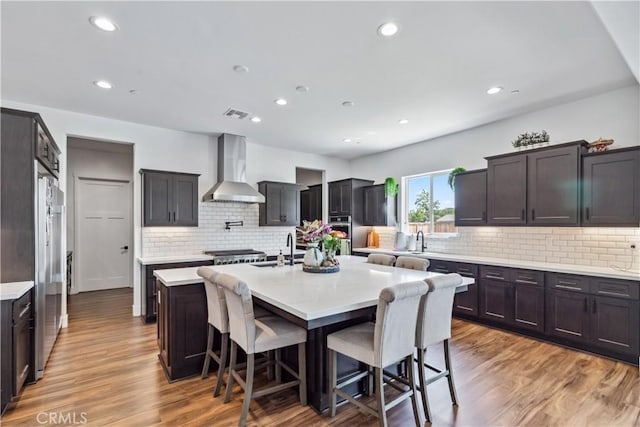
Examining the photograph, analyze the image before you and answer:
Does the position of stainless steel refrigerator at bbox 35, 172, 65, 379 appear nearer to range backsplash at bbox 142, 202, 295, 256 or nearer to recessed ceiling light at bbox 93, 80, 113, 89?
recessed ceiling light at bbox 93, 80, 113, 89

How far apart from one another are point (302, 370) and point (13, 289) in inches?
91.0

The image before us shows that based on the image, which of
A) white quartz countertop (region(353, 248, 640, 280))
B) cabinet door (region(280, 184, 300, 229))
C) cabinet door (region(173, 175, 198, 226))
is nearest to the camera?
white quartz countertop (region(353, 248, 640, 280))

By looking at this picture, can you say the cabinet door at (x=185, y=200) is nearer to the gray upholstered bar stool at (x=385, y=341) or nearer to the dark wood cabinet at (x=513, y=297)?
the gray upholstered bar stool at (x=385, y=341)

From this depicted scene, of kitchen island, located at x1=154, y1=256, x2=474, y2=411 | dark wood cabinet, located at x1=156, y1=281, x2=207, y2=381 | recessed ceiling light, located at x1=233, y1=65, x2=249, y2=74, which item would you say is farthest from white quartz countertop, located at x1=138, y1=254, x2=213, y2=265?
recessed ceiling light, located at x1=233, y1=65, x2=249, y2=74

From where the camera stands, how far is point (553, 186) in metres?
3.85

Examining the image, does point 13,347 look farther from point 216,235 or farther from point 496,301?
point 496,301

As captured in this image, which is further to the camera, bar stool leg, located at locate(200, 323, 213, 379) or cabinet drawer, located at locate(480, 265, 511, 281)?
cabinet drawer, located at locate(480, 265, 511, 281)

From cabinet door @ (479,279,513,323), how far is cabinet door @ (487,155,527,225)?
0.87 metres

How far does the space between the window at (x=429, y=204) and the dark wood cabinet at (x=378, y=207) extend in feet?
0.91

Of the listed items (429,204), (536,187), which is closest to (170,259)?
(429,204)

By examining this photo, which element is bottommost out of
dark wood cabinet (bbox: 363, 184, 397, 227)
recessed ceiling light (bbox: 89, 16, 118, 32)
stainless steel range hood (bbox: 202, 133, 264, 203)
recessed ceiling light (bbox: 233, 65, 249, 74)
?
dark wood cabinet (bbox: 363, 184, 397, 227)

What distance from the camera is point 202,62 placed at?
9.78 feet

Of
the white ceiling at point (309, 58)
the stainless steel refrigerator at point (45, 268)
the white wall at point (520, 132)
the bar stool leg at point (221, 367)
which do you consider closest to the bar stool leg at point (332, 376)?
the bar stool leg at point (221, 367)

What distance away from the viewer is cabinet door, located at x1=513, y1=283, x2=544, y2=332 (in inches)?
148
